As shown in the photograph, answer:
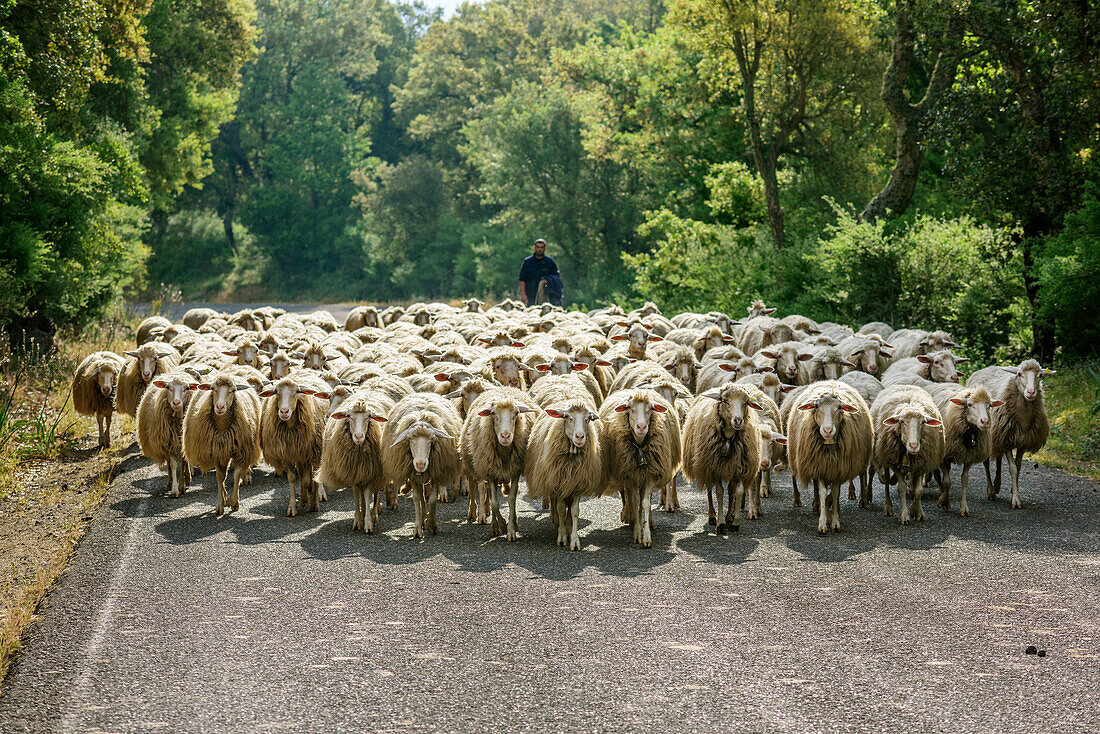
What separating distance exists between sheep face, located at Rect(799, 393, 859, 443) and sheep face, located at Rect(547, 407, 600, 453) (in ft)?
8.02

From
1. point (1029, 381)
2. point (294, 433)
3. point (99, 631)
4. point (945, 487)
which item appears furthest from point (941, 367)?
point (99, 631)

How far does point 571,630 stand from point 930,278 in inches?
656

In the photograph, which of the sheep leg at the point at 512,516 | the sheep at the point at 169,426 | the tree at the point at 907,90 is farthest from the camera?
the tree at the point at 907,90

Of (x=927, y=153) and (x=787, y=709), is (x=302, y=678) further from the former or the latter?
(x=927, y=153)

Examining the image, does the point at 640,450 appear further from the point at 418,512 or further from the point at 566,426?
the point at 418,512

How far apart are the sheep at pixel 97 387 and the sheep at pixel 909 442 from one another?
1054cm

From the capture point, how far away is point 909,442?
405 inches

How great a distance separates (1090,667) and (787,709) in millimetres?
2199

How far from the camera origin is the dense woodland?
17797 mm

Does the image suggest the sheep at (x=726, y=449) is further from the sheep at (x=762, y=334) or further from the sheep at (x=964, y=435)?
the sheep at (x=762, y=334)

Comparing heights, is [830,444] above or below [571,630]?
above

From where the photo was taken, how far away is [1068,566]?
869cm

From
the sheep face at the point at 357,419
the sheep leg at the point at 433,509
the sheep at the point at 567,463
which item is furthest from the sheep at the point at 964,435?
the sheep face at the point at 357,419

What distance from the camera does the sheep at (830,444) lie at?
1020cm
